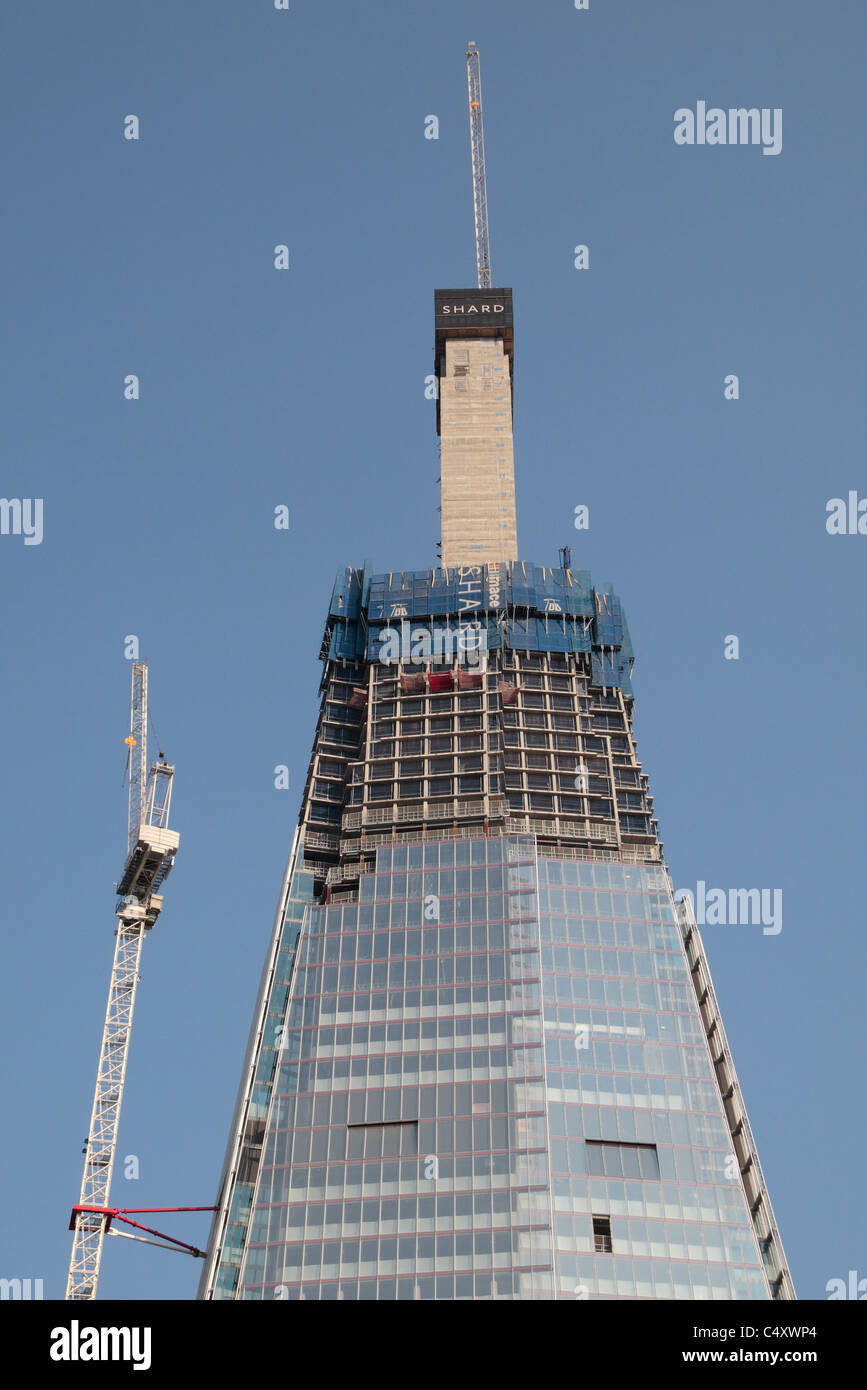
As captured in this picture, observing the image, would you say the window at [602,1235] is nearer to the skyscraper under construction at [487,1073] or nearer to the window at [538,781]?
the skyscraper under construction at [487,1073]

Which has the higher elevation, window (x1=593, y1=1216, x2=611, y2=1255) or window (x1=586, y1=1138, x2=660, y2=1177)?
window (x1=586, y1=1138, x2=660, y2=1177)

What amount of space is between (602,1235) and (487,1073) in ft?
61.6

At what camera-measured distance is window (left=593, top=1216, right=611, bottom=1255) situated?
13788cm

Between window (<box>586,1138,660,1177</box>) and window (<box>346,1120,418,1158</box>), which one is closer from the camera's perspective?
window (<box>586,1138,660,1177</box>)

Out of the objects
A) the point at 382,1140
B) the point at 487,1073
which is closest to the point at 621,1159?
the point at 487,1073

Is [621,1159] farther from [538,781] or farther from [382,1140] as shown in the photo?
[538,781]

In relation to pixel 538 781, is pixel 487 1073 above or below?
below

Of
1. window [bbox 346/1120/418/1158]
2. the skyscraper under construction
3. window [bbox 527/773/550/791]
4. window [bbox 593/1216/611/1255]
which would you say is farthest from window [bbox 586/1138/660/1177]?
A: window [bbox 527/773/550/791]

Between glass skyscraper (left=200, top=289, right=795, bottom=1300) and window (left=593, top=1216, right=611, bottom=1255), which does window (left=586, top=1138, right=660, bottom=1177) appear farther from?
window (left=593, top=1216, right=611, bottom=1255)

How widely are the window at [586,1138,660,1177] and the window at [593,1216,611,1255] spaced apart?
425cm

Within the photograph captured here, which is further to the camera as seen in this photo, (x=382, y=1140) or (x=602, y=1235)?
(x=382, y=1140)

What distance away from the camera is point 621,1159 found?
145m
